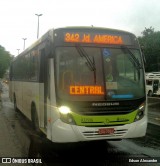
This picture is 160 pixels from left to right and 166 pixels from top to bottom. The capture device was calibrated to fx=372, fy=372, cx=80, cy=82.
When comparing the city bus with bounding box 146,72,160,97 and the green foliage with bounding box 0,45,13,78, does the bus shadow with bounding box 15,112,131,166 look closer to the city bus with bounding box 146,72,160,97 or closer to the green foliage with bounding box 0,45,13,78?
the city bus with bounding box 146,72,160,97

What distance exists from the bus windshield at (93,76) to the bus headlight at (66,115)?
0.81 ft

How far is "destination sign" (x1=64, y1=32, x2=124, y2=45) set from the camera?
27.9 feet

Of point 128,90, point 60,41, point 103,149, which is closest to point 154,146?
point 103,149

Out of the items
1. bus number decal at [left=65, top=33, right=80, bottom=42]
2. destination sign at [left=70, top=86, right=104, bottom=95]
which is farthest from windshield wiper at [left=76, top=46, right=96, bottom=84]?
destination sign at [left=70, top=86, right=104, bottom=95]

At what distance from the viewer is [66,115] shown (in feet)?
26.2

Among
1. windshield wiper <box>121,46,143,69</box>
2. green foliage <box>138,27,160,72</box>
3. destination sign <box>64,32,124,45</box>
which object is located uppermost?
green foliage <box>138,27,160,72</box>

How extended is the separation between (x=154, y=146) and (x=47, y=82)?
3251 millimetres

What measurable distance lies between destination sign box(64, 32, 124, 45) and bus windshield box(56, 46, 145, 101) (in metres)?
0.20

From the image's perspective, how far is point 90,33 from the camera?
8711 millimetres

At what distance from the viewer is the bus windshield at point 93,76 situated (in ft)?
26.8

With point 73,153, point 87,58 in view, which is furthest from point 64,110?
point 73,153

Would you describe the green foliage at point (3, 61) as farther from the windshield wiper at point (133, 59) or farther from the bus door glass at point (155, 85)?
the windshield wiper at point (133, 59)

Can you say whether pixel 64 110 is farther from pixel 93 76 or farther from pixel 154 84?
pixel 154 84

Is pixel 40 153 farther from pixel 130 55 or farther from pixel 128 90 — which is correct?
pixel 130 55
